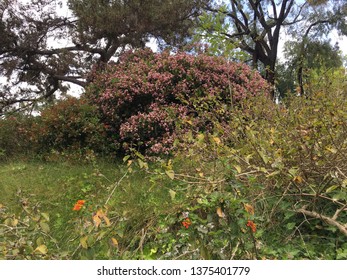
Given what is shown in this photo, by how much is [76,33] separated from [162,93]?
616 cm

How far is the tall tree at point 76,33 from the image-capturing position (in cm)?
862

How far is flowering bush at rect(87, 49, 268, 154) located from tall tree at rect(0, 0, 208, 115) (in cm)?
320

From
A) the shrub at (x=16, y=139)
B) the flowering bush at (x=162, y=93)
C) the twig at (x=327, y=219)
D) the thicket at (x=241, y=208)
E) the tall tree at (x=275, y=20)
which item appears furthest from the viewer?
the tall tree at (x=275, y=20)

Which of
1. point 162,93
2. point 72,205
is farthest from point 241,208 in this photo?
point 162,93

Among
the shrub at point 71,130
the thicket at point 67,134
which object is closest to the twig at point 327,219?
the thicket at point 67,134

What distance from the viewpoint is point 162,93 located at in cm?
547

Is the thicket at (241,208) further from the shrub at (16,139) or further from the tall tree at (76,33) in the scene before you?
the tall tree at (76,33)

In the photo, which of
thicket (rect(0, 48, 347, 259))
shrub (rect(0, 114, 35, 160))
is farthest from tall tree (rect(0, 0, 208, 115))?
thicket (rect(0, 48, 347, 259))

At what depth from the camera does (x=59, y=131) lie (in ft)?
19.5

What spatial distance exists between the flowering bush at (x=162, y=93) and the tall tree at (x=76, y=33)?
3.20 metres

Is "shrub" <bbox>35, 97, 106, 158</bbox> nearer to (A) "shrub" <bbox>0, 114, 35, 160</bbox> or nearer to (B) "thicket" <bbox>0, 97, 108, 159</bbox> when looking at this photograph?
(B) "thicket" <bbox>0, 97, 108, 159</bbox>

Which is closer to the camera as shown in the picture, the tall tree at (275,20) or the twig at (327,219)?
the twig at (327,219)

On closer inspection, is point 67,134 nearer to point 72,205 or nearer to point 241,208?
point 72,205
